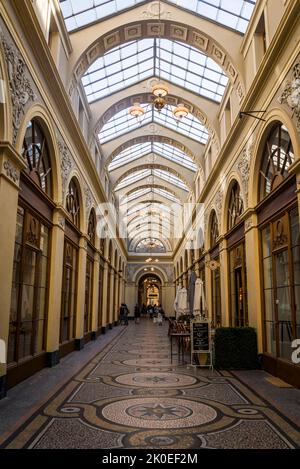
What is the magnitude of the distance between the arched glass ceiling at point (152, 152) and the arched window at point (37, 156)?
11.4m

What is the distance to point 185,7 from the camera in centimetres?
1019

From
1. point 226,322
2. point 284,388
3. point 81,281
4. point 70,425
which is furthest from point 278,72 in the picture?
point 81,281

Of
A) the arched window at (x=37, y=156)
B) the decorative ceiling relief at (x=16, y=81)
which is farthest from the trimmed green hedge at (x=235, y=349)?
the decorative ceiling relief at (x=16, y=81)

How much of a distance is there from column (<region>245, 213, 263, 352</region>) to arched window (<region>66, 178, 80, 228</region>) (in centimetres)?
497

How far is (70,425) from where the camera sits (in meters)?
4.27

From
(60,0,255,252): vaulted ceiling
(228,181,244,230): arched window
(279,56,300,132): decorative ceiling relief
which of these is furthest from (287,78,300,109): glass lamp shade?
(228,181,244,230): arched window

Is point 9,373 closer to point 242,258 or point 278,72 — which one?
point 242,258

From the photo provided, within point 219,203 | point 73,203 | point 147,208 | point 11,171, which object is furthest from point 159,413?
point 147,208

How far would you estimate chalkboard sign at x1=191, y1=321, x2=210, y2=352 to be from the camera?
8266mm

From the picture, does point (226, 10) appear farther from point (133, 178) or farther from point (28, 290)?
point (133, 178)

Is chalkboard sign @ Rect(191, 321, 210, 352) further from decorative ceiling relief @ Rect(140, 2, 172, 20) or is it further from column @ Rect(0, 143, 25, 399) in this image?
decorative ceiling relief @ Rect(140, 2, 172, 20)

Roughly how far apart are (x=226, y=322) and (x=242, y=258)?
269cm

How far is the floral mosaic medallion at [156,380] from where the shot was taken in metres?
6.62

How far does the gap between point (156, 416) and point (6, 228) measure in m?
3.39
